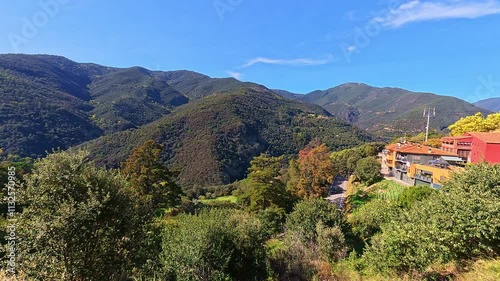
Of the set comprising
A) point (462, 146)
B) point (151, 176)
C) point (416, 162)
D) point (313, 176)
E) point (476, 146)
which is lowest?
point (313, 176)

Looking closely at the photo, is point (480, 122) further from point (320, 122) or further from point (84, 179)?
point (320, 122)

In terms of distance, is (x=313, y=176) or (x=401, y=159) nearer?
(x=313, y=176)

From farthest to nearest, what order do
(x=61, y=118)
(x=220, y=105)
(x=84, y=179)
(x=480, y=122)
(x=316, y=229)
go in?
(x=220, y=105) → (x=61, y=118) → (x=480, y=122) → (x=316, y=229) → (x=84, y=179)

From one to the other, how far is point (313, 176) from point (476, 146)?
17211mm

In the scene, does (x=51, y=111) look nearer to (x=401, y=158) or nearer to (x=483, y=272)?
(x=401, y=158)

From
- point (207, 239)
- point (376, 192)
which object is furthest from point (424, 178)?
Result: point (207, 239)

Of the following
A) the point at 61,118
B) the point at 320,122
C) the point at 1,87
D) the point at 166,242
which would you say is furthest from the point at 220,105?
the point at 166,242

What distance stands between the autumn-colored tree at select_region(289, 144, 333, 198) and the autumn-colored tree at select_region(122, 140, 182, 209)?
1440cm

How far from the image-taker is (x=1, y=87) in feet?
338

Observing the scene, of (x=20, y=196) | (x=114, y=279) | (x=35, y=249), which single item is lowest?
(x=114, y=279)

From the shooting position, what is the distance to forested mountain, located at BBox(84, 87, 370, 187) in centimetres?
7730

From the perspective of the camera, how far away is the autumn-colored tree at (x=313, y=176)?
30.4 m

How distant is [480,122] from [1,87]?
14655 centimetres

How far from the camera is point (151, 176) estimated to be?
74.5 ft
